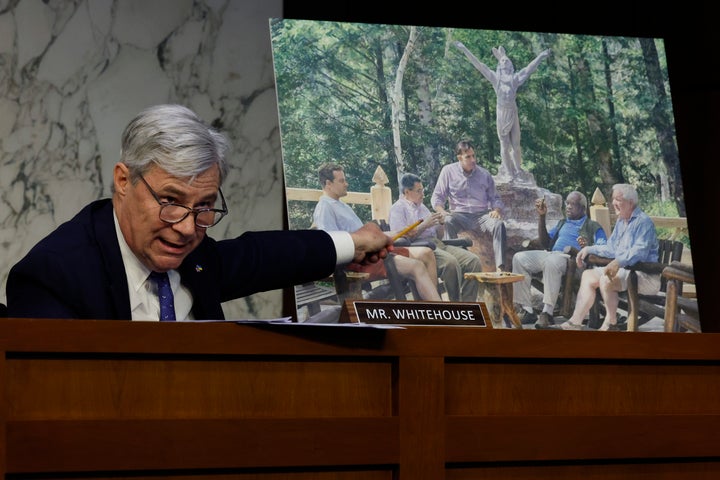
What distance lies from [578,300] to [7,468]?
169 centimetres

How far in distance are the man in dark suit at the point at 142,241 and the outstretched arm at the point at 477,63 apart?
0.95 m

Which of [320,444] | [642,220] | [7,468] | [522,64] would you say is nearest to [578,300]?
[642,220]

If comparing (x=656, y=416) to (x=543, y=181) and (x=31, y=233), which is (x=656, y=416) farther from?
(x=31, y=233)

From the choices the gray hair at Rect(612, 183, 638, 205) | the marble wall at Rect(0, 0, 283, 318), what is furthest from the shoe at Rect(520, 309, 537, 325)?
the marble wall at Rect(0, 0, 283, 318)

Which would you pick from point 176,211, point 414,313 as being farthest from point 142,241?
point 414,313

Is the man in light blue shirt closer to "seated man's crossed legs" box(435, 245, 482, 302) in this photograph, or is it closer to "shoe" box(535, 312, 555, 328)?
"shoe" box(535, 312, 555, 328)

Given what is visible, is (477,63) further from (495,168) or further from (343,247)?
Result: (343,247)

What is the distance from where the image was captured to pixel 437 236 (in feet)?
9.34

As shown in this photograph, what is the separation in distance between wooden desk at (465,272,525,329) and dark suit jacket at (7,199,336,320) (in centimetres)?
48

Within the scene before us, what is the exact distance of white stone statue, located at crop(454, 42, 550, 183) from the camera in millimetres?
2936

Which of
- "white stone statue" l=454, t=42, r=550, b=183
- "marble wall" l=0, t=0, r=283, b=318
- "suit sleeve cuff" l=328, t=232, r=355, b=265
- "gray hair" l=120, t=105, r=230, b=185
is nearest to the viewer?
"gray hair" l=120, t=105, r=230, b=185

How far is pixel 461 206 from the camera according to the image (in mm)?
2883

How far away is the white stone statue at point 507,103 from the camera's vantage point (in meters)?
2.94

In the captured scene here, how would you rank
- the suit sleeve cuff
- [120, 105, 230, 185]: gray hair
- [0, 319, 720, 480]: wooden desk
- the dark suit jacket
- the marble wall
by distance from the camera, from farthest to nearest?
the marble wall < the suit sleeve cuff < [120, 105, 230, 185]: gray hair < the dark suit jacket < [0, 319, 720, 480]: wooden desk
